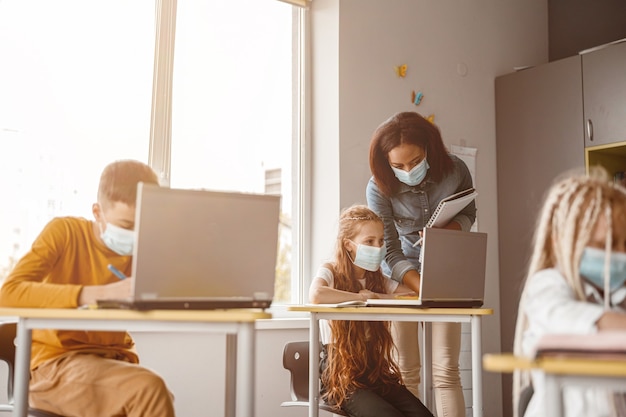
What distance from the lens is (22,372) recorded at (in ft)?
5.36

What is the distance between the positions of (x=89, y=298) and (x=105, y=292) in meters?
0.05

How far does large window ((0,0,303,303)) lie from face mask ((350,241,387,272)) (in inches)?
44.1

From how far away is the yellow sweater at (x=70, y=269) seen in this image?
1786 millimetres

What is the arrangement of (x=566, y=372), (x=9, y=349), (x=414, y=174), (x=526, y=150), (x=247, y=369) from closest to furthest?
(x=566, y=372)
(x=247, y=369)
(x=9, y=349)
(x=414, y=174)
(x=526, y=150)

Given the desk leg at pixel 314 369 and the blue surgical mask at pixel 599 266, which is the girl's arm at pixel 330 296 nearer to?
the desk leg at pixel 314 369

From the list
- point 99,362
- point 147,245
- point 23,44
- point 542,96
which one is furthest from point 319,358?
point 542,96

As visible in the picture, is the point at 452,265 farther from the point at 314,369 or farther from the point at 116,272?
the point at 116,272

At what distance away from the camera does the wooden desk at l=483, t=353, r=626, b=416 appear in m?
0.95

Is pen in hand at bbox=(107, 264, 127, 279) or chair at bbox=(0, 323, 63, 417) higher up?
pen in hand at bbox=(107, 264, 127, 279)

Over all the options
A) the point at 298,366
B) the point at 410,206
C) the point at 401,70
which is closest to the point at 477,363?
the point at 298,366

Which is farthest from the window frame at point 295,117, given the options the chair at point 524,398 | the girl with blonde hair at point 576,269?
the girl with blonde hair at point 576,269

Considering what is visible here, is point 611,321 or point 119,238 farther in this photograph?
point 119,238

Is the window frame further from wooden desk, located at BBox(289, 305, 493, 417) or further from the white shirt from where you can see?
the white shirt

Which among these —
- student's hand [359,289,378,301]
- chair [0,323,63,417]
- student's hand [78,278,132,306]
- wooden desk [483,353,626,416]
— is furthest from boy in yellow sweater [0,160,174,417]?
wooden desk [483,353,626,416]
